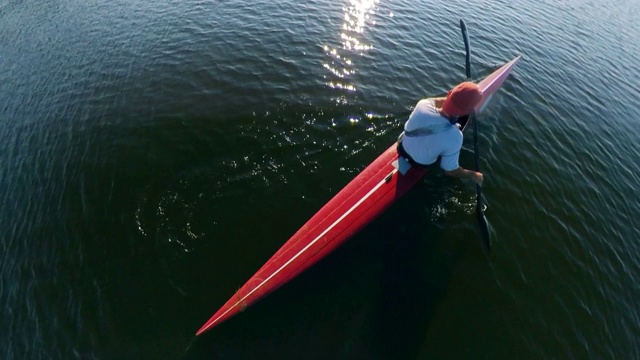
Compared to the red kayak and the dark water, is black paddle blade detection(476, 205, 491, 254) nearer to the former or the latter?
the dark water

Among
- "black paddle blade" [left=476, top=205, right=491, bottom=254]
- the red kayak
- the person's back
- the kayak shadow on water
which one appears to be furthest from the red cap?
the kayak shadow on water

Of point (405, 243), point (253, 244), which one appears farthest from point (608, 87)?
point (253, 244)

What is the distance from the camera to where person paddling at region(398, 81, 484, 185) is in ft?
23.1

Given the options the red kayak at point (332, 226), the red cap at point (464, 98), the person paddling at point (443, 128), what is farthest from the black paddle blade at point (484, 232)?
the red cap at point (464, 98)

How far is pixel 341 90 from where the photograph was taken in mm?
14523

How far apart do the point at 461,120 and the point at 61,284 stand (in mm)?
13294

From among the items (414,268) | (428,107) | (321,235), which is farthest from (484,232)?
(321,235)

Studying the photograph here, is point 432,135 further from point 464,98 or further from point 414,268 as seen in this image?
point 414,268

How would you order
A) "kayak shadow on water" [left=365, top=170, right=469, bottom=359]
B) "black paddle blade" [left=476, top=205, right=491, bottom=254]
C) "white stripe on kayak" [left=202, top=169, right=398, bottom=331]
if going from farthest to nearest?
"black paddle blade" [left=476, top=205, right=491, bottom=254], "kayak shadow on water" [left=365, top=170, right=469, bottom=359], "white stripe on kayak" [left=202, top=169, right=398, bottom=331]

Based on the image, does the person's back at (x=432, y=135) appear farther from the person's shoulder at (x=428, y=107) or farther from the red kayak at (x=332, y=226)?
the red kayak at (x=332, y=226)

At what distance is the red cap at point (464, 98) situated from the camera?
273 inches

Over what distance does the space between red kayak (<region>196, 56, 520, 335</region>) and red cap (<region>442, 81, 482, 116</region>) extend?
2659 millimetres

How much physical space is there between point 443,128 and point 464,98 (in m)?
0.94

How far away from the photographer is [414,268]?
29.2 ft
